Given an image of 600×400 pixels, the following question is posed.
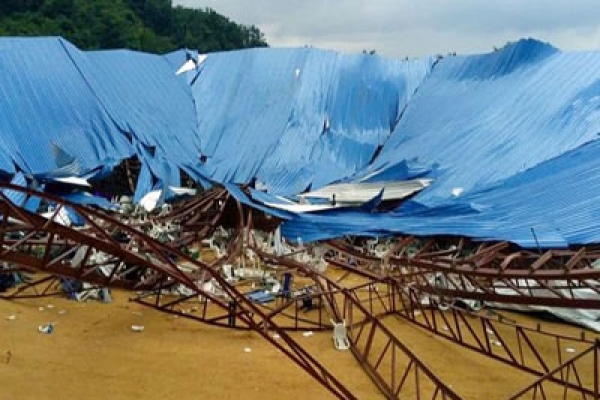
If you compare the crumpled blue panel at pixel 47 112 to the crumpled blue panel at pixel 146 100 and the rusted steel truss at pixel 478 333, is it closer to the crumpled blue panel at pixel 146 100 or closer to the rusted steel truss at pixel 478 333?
the crumpled blue panel at pixel 146 100

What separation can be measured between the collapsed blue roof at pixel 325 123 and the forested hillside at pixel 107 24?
44.5 ft

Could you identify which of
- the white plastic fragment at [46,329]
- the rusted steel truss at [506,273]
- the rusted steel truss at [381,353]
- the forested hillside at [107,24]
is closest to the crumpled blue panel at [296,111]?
the rusted steel truss at [381,353]

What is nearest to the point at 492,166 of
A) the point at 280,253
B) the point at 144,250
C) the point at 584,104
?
the point at 584,104

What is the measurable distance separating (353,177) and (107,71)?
387 inches

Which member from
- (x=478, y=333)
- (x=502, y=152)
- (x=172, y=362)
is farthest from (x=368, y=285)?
(x=502, y=152)

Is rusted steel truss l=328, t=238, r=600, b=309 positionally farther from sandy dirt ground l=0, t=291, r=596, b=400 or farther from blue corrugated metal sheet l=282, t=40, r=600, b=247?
sandy dirt ground l=0, t=291, r=596, b=400

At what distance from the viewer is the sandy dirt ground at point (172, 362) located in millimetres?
9516

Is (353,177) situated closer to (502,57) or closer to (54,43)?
(502,57)

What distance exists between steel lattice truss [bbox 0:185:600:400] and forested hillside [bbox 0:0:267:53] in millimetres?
25489

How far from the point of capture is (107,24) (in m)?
40.2

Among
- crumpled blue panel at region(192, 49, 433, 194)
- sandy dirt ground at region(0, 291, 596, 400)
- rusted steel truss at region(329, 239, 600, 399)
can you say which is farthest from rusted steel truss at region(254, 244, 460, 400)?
crumpled blue panel at region(192, 49, 433, 194)

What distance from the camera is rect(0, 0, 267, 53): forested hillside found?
125ft

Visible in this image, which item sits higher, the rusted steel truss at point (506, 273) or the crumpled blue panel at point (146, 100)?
the crumpled blue panel at point (146, 100)

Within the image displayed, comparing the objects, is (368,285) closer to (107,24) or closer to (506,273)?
(506,273)
